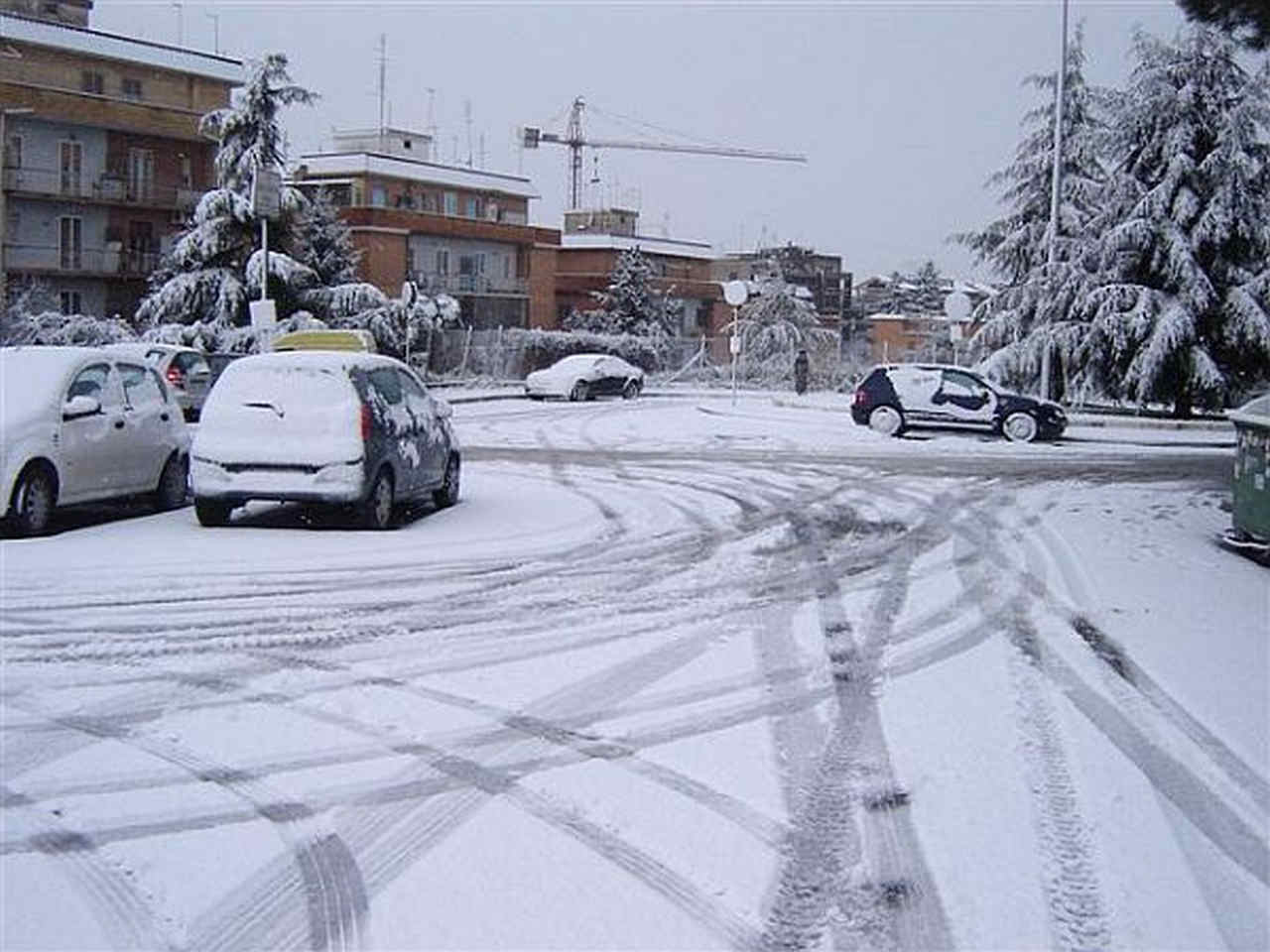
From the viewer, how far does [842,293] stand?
112625 mm

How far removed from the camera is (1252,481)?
13.0m

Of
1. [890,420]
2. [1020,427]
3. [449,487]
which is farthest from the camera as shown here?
[890,420]

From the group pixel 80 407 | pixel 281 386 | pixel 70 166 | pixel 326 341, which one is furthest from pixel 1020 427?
pixel 70 166

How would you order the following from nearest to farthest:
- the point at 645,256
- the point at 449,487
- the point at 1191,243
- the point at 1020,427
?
the point at 449,487 < the point at 1020,427 < the point at 1191,243 < the point at 645,256

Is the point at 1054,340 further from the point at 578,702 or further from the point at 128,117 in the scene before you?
the point at 128,117

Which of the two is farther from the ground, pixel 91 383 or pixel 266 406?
pixel 91 383

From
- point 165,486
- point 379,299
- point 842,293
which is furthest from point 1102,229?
point 842,293

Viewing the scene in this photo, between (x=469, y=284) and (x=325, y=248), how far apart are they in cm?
2247

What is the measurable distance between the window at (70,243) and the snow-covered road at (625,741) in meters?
38.1

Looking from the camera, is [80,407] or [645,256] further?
[645,256]

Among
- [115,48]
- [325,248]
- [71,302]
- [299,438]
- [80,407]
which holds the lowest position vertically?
[299,438]

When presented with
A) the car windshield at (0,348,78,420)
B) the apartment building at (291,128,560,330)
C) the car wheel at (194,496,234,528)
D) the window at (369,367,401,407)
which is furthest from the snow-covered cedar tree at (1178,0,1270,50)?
the apartment building at (291,128,560,330)

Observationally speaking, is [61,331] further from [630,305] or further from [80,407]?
[630,305]

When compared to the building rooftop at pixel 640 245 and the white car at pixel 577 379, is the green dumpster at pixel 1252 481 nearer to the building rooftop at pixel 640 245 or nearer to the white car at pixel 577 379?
the white car at pixel 577 379
